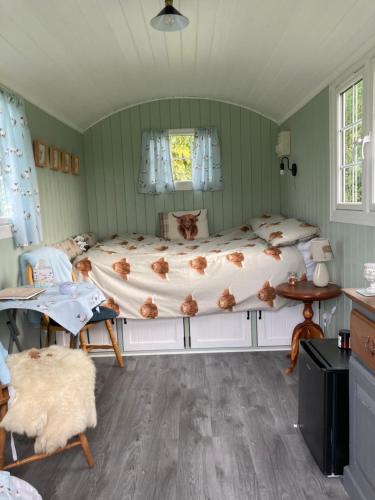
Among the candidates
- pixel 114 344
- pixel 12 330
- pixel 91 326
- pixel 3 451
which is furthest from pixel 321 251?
pixel 3 451

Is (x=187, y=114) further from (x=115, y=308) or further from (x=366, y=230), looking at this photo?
(x=366, y=230)

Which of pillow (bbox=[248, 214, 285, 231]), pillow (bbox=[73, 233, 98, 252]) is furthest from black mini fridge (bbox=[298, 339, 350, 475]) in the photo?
pillow (bbox=[73, 233, 98, 252])

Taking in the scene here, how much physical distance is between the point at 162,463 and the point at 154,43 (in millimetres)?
2564

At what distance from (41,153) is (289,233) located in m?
2.01

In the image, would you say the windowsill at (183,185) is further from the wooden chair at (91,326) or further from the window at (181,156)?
the wooden chair at (91,326)

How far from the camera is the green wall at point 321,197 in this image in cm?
253

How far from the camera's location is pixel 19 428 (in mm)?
1659

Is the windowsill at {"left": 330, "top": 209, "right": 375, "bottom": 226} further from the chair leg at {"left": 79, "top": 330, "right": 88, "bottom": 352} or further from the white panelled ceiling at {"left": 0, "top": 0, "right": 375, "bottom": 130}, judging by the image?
the chair leg at {"left": 79, "top": 330, "right": 88, "bottom": 352}

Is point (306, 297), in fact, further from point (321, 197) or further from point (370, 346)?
point (370, 346)

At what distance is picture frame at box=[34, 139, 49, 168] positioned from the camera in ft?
10.3

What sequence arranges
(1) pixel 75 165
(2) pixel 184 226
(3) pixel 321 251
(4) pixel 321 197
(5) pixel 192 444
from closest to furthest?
(5) pixel 192 444
(3) pixel 321 251
(4) pixel 321 197
(1) pixel 75 165
(2) pixel 184 226

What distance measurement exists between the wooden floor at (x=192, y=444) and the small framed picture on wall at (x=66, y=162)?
1932mm

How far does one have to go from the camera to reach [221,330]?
3230mm

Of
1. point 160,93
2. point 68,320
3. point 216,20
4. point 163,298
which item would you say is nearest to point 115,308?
point 163,298
